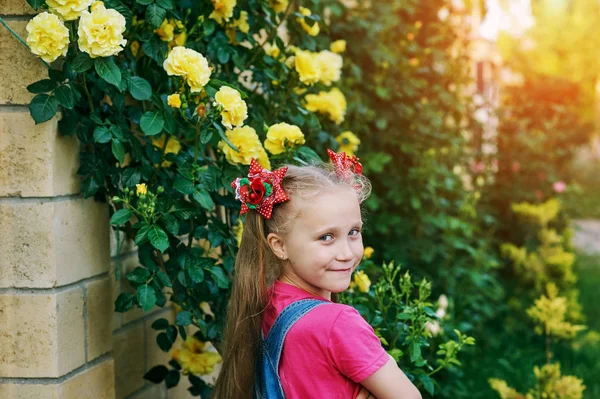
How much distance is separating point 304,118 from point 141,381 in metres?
1.07

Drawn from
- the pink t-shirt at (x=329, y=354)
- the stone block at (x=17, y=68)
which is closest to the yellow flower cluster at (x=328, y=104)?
the stone block at (x=17, y=68)

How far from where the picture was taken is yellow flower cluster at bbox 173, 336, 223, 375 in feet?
7.86

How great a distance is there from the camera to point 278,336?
1.77 metres

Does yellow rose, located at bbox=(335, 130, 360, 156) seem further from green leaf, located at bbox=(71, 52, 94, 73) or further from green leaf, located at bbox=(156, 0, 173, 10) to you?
green leaf, located at bbox=(71, 52, 94, 73)

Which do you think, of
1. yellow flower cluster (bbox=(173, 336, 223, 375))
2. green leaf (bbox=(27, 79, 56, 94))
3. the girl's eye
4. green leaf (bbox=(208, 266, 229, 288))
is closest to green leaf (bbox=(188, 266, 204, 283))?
green leaf (bbox=(208, 266, 229, 288))

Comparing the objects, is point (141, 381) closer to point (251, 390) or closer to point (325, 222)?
point (251, 390)

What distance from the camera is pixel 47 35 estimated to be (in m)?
1.80

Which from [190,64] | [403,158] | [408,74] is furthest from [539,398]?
[190,64]

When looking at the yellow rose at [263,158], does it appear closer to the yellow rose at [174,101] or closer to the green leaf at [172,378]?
the yellow rose at [174,101]

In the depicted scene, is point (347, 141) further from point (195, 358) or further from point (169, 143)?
point (195, 358)

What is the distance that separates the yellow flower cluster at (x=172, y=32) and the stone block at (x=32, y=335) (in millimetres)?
782

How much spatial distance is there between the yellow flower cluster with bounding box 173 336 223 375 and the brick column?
45 centimetres

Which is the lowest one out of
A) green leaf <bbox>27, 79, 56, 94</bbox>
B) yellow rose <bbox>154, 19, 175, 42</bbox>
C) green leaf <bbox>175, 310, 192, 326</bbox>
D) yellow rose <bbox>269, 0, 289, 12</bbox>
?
green leaf <bbox>175, 310, 192, 326</bbox>

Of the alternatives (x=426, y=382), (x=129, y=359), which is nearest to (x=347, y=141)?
(x=426, y=382)
